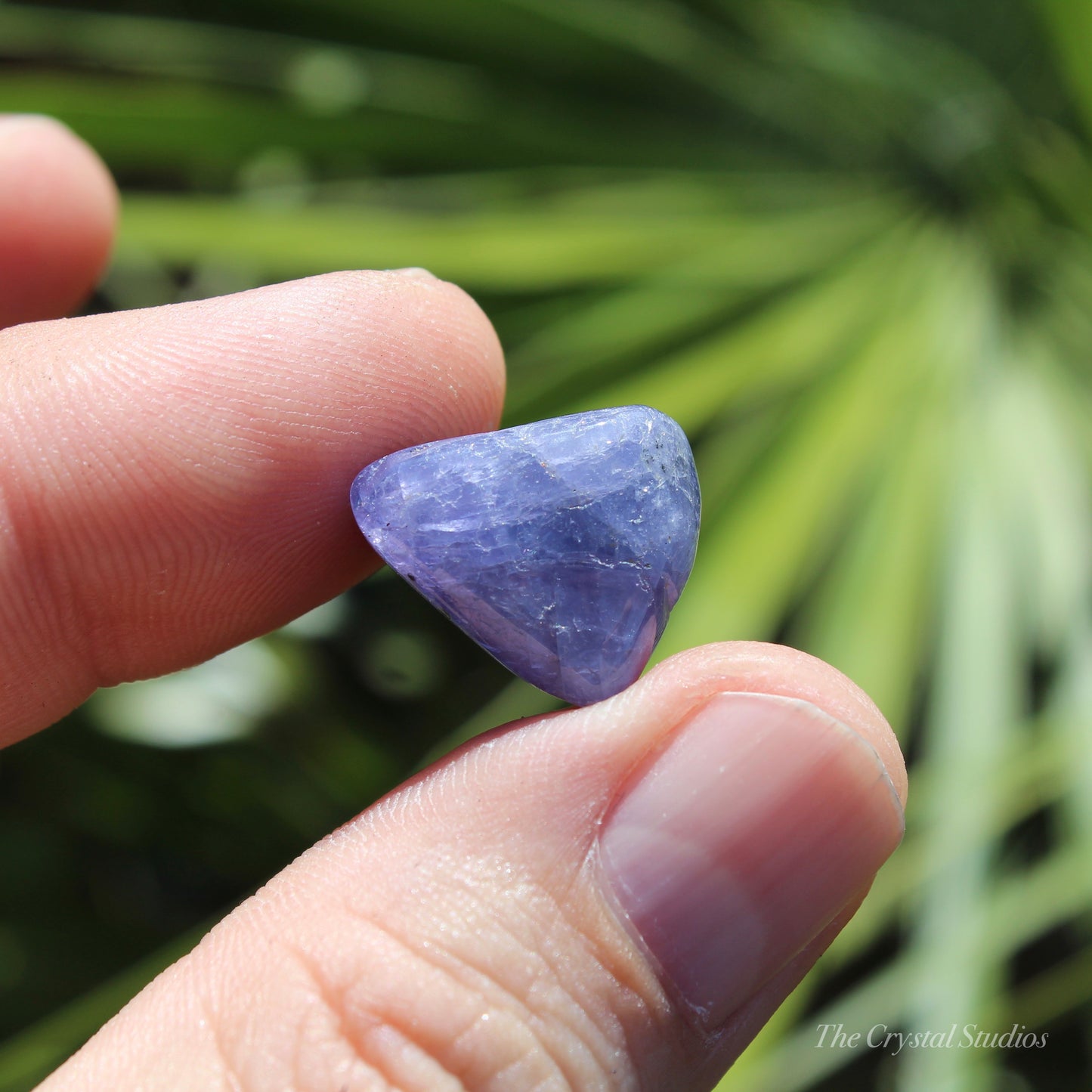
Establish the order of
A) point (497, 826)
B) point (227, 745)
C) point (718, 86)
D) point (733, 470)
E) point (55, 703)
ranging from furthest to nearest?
point (718, 86)
point (227, 745)
point (733, 470)
point (55, 703)
point (497, 826)

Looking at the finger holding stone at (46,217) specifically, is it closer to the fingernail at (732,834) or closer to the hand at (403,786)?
the hand at (403,786)

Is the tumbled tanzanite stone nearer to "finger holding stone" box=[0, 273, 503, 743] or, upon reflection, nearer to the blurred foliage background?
"finger holding stone" box=[0, 273, 503, 743]

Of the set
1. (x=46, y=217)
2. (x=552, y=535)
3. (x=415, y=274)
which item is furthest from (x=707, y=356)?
(x=46, y=217)

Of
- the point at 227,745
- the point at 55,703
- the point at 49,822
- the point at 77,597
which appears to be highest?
the point at 77,597

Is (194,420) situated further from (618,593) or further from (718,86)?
(718,86)

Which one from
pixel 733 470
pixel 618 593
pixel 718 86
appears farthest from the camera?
pixel 718 86

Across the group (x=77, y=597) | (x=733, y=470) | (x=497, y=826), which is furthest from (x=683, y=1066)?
(x=733, y=470)

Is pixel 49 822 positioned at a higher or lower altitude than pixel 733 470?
lower
